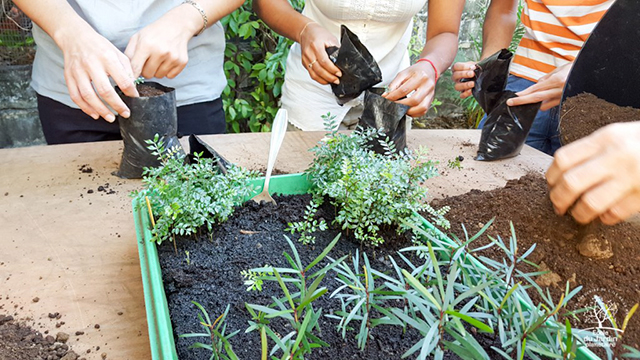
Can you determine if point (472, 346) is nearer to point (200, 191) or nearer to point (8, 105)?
point (200, 191)

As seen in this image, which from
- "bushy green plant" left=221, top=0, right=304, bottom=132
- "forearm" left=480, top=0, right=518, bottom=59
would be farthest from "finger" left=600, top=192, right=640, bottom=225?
"bushy green plant" left=221, top=0, right=304, bottom=132

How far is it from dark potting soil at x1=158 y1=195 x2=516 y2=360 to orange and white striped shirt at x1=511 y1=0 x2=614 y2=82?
1.13 m

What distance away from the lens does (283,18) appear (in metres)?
1.67

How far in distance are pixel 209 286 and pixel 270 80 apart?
2.17 m

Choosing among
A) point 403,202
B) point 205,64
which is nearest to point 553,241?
point 403,202

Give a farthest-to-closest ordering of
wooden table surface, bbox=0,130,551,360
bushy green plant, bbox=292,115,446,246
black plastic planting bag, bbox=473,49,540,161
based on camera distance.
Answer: black plastic planting bag, bbox=473,49,540,161 < bushy green plant, bbox=292,115,446,246 < wooden table surface, bbox=0,130,551,360

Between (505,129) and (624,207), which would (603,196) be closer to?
(624,207)

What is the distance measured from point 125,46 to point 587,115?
1221 mm

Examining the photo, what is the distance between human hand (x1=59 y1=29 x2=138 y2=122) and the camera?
1.03m

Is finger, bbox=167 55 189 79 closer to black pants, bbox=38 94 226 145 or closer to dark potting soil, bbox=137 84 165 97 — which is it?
dark potting soil, bbox=137 84 165 97

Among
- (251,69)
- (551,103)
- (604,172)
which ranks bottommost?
(251,69)

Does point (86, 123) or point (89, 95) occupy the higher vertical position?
point (89, 95)

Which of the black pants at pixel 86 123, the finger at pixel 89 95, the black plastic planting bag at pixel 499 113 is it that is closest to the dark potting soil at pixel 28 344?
the finger at pixel 89 95

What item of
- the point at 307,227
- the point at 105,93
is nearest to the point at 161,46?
the point at 105,93
